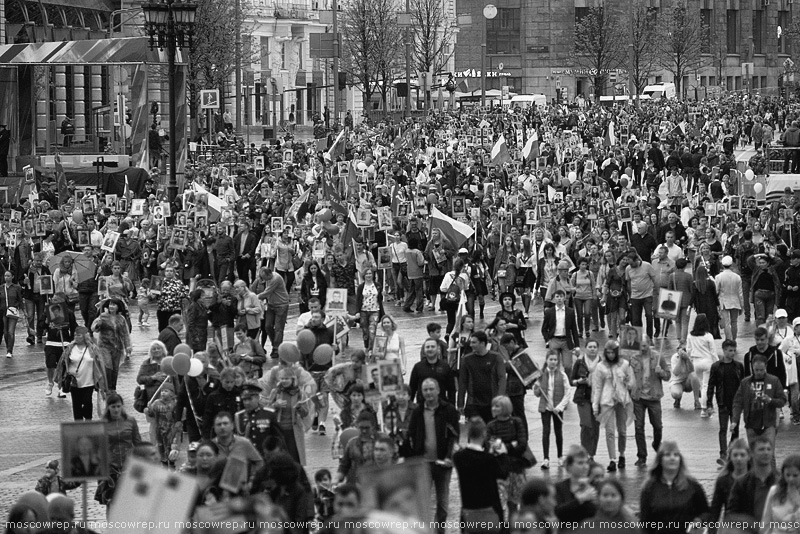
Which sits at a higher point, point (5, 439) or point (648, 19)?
point (648, 19)

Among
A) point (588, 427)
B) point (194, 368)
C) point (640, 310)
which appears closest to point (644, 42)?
point (640, 310)

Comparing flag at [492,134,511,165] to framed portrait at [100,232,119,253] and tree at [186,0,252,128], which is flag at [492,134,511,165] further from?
tree at [186,0,252,128]

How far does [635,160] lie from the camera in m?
45.2

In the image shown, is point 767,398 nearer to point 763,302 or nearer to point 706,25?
point 763,302

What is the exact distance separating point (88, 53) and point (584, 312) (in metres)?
25.4

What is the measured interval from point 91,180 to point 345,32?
1753 inches

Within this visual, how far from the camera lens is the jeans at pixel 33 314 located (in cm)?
Result: 2558

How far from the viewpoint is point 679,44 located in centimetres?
10950

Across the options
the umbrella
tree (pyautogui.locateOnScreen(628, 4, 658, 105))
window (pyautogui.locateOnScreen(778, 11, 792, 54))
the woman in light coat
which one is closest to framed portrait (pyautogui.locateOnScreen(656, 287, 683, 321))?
the woman in light coat

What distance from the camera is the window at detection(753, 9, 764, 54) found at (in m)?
135

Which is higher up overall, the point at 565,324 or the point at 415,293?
the point at 565,324

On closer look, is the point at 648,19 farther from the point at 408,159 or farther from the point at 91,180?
the point at 91,180

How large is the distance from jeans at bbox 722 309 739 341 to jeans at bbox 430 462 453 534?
34.1 ft

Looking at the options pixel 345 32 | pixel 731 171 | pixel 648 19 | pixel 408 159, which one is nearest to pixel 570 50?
pixel 648 19
